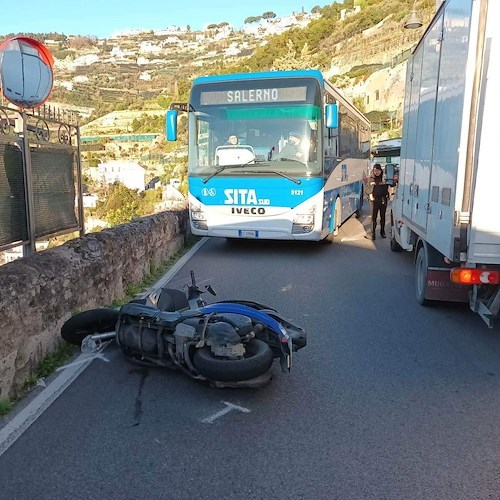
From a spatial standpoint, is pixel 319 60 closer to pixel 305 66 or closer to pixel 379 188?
pixel 305 66

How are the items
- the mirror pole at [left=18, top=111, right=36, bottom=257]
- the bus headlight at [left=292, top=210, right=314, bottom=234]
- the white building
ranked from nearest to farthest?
the mirror pole at [left=18, top=111, right=36, bottom=257] → the bus headlight at [left=292, top=210, right=314, bottom=234] → the white building

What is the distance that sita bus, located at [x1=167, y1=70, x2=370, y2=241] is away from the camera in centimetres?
941

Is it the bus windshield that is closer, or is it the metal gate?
the metal gate

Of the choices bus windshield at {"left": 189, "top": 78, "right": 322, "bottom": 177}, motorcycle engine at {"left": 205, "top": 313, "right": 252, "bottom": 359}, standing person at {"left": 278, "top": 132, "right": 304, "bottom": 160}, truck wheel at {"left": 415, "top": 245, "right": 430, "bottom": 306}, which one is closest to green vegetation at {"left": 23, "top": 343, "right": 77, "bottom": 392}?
motorcycle engine at {"left": 205, "top": 313, "right": 252, "bottom": 359}

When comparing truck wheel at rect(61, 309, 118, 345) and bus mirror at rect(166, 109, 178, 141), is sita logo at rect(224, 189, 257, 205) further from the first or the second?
truck wheel at rect(61, 309, 118, 345)

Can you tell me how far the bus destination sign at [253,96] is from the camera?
9398mm

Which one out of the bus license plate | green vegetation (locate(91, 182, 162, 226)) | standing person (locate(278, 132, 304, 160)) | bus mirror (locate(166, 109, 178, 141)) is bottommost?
green vegetation (locate(91, 182, 162, 226))

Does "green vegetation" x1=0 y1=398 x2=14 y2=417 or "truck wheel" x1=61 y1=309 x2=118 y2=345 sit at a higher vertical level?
"truck wheel" x1=61 y1=309 x2=118 y2=345

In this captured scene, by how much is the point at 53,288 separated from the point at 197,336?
61.3 inches

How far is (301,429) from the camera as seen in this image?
3402mm

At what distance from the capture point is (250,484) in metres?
2.81

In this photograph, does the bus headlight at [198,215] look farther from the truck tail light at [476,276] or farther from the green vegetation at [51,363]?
the truck tail light at [476,276]

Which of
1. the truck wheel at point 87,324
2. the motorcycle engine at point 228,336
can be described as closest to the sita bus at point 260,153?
the truck wheel at point 87,324

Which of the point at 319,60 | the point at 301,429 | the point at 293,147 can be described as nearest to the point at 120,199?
the point at 319,60
